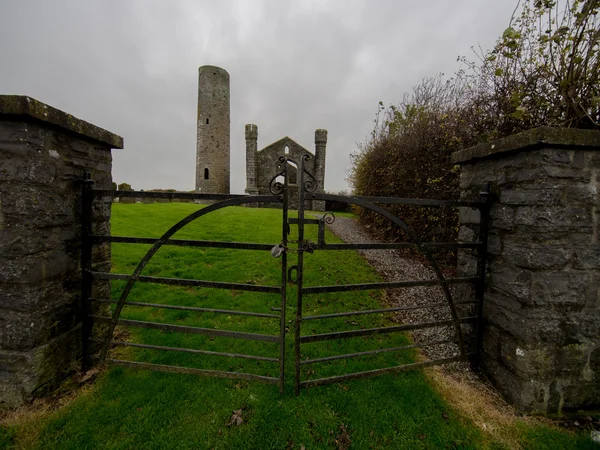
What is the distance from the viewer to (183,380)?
2.70 m

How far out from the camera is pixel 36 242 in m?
2.24

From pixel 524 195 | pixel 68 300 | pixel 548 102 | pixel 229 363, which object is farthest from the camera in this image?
pixel 548 102

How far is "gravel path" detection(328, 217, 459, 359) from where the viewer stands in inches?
141

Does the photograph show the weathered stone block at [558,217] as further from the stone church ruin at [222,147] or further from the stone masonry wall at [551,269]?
the stone church ruin at [222,147]

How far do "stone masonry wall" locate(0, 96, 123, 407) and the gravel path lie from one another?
3973 mm

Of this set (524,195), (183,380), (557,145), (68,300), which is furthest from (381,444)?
(68,300)

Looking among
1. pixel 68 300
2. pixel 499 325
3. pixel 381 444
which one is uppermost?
pixel 68 300

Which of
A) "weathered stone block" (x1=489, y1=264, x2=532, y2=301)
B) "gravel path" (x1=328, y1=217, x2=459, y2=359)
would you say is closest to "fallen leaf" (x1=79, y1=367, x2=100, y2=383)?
"gravel path" (x1=328, y1=217, x2=459, y2=359)

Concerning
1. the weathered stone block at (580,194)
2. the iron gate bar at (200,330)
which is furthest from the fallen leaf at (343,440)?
the weathered stone block at (580,194)

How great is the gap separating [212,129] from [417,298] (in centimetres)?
2554

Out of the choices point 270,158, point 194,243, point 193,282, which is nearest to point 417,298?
point 193,282

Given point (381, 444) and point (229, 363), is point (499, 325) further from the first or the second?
point (229, 363)

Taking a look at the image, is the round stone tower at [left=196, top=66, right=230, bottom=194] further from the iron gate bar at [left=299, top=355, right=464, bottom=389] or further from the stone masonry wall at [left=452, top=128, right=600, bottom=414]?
the stone masonry wall at [left=452, top=128, right=600, bottom=414]

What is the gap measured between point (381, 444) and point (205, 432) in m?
1.49
